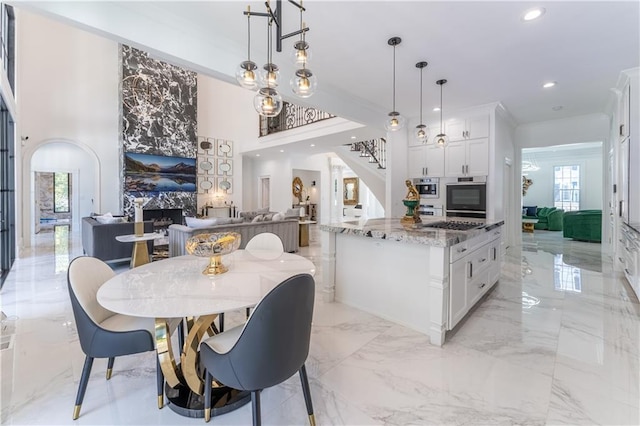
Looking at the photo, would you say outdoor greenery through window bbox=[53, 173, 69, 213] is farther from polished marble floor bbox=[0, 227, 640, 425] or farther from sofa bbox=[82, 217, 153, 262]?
polished marble floor bbox=[0, 227, 640, 425]

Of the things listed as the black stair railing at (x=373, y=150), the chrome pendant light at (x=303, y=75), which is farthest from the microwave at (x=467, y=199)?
the chrome pendant light at (x=303, y=75)

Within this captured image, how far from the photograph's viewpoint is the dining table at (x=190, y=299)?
1.28 metres

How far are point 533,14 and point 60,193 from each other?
16144 mm

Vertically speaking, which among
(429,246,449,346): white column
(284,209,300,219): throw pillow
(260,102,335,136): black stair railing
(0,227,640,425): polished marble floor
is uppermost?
(260,102,335,136): black stair railing

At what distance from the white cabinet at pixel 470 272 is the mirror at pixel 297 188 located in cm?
1006

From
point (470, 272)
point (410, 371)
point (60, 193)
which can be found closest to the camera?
point (410, 371)

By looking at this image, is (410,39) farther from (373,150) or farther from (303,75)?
(373,150)

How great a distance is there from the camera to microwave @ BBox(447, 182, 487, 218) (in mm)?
5230

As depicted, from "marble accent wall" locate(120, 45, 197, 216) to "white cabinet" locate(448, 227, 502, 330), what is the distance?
8.54 meters

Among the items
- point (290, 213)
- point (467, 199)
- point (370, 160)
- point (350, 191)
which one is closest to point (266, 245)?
point (290, 213)

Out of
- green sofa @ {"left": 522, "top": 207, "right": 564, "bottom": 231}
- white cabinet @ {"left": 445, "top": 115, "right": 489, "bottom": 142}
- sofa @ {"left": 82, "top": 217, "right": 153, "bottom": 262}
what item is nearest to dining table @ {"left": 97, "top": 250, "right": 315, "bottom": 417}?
sofa @ {"left": 82, "top": 217, "right": 153, "bottom": 262}

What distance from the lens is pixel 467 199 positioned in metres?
5.41

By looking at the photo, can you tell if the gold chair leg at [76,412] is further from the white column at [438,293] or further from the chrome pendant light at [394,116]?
the chrome pendant light at [394,116]

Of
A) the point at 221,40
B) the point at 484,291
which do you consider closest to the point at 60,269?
the point at 221,40
